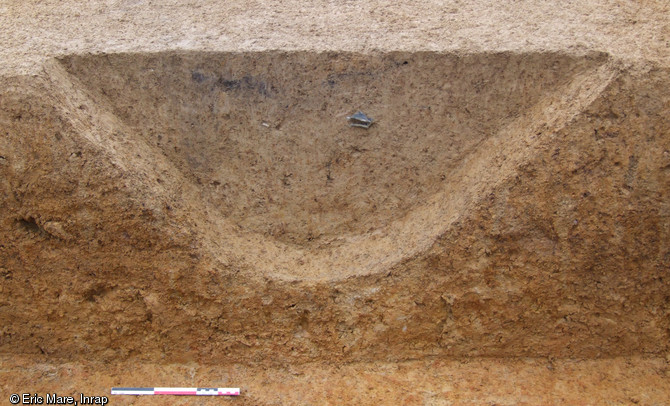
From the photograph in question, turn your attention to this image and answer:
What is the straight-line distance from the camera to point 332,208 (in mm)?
3045

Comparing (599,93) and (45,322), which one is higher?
(599,93)

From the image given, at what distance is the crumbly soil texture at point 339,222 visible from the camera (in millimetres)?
2797

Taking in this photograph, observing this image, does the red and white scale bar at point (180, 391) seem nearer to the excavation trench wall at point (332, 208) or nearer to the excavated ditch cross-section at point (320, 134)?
the excavation trench wall at point (332, 208)

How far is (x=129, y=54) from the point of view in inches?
116

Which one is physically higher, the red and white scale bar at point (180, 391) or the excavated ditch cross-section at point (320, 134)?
the excavated ditch cross-section at point (320, 134)

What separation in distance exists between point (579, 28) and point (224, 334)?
2205mm

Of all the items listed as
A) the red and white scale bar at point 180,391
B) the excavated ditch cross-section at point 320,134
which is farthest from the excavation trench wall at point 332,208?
the red and white scale bar at point 180,391

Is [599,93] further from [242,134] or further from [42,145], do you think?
[42,145]

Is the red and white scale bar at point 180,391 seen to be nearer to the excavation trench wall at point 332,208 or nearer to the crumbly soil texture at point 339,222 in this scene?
the crumbly soil texture at point 339,222

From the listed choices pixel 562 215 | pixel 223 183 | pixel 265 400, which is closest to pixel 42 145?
pixel 223 183

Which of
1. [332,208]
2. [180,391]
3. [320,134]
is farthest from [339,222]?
[180,391]

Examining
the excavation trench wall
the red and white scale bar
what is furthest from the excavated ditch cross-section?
the red and white scale bar

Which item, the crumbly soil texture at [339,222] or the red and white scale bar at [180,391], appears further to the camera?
the red and white scale bar at [180,391]

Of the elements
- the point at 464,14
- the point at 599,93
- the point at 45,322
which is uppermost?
the point at 464,14
